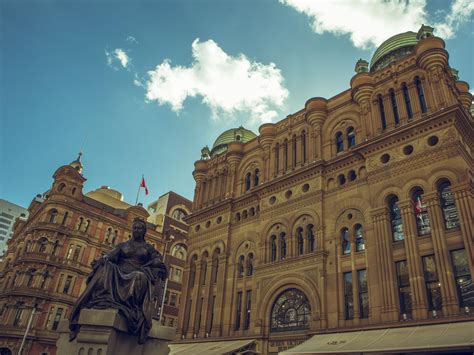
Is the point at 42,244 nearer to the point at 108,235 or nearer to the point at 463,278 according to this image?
the point at 108,235

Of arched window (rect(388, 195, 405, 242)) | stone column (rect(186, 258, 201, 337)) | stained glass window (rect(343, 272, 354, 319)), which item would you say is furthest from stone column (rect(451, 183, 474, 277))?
stone column (rect(186, 258, 201, 337))

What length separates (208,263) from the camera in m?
34.1

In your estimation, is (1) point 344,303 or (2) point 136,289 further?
(1) point 344,303

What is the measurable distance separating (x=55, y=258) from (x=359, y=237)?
110 ft

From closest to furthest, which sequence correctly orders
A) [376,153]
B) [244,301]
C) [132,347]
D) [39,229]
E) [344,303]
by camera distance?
[132,347]
[344,303]
[376,153]
[244,301]
[39,229]

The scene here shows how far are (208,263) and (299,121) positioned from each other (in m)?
15.0

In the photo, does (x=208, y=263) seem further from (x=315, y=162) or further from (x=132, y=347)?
(x=132, y=347)

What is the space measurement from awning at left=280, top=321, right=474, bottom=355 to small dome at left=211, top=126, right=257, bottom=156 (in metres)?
26.0

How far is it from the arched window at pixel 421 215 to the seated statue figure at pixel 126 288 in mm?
17702

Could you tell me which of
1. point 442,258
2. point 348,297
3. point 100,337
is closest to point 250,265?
point 348,297

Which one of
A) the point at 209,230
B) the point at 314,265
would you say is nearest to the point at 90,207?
the point at 209,230

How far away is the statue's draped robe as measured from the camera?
25.9 ft

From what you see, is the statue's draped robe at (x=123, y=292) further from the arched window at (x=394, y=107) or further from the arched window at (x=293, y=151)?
the arched window at (x=293, y=151)

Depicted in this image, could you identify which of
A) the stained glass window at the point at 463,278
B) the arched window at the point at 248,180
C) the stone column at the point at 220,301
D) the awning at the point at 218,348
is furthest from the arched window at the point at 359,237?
the arched window at the point at 248,180
